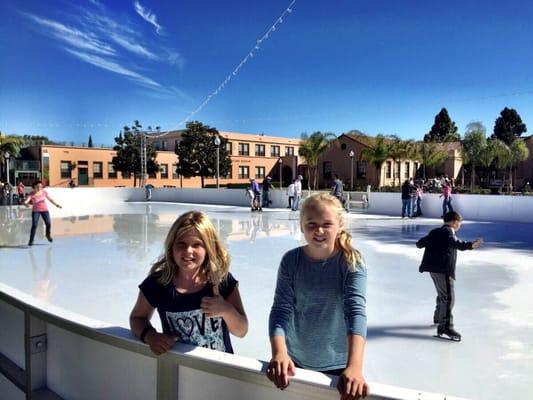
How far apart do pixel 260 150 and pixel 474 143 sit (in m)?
27.7

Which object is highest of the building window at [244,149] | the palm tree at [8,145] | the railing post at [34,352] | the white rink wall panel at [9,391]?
the building window at [244,149]

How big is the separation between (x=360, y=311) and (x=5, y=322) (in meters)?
2.01

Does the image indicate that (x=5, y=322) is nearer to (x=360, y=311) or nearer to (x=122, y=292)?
(x=360, y=311)

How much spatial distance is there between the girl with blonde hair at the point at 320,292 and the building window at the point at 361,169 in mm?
33684

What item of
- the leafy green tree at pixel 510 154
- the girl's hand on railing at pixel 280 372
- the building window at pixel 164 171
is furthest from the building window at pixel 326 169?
the girl's hand on railing at pixel 280 372

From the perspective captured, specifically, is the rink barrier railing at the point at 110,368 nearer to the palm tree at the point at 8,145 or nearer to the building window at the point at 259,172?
the palm tree at the point at 8,145

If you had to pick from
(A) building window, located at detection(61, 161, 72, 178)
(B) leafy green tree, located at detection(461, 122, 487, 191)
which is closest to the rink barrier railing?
(B) leafy green tree, located at detection(461, 122, 487, 191)

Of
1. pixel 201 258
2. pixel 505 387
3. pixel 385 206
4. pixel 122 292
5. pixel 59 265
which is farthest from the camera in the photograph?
pixel 385 206

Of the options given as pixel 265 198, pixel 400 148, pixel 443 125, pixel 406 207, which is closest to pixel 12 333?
pixel 406 207

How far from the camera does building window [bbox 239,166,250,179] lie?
47850mm

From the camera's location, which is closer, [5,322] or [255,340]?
[5,322]

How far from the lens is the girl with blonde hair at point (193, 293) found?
1856 mm

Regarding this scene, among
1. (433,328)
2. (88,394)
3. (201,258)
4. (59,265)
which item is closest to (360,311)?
(201,258)

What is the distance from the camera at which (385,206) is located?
61.0 feet
